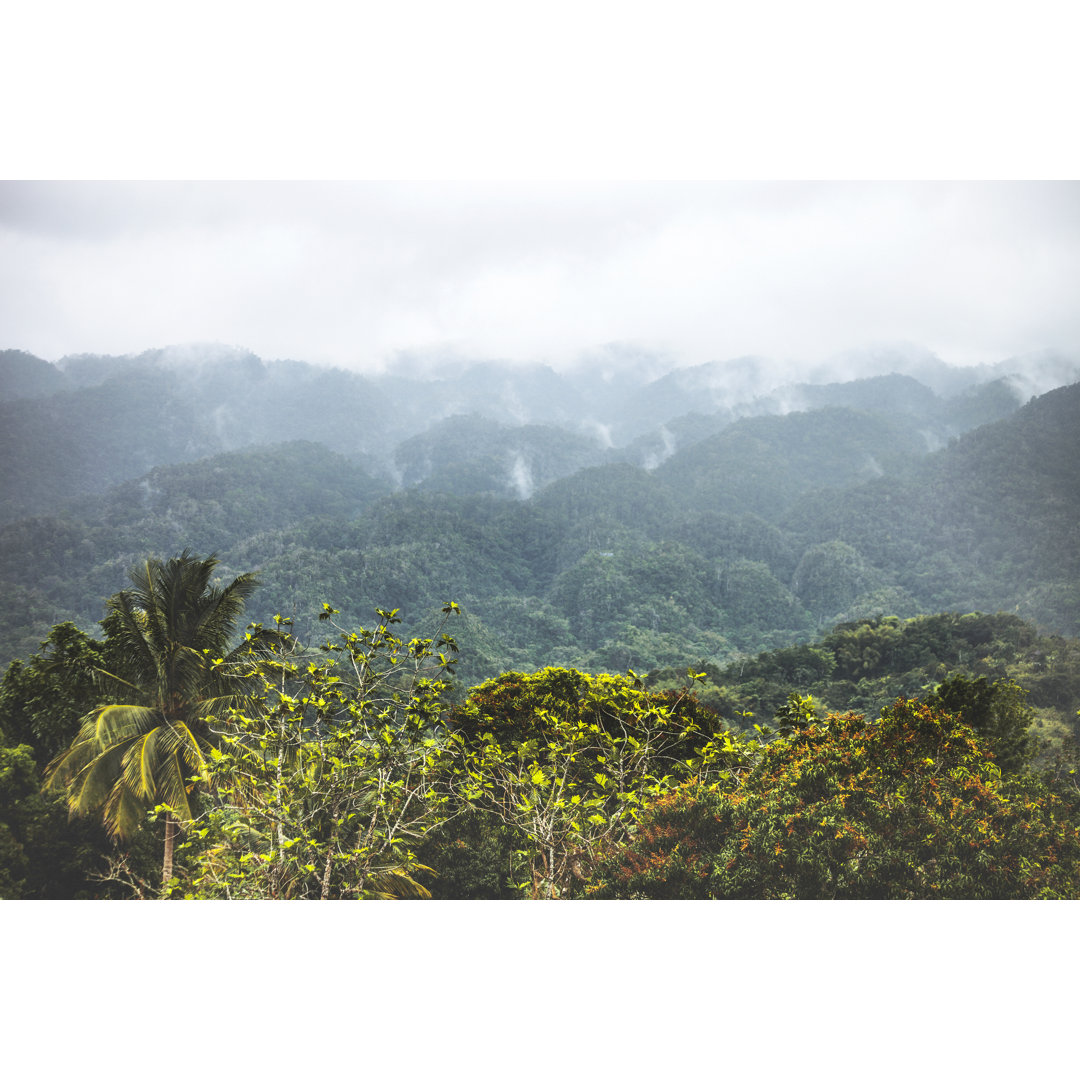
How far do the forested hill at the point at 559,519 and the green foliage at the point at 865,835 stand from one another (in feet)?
64.3

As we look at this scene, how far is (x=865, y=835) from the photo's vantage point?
483 cm

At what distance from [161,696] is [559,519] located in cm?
4606

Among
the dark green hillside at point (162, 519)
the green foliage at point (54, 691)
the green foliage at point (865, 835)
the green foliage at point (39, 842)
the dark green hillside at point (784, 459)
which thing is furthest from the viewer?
the dark green hillside at point (784, 459)

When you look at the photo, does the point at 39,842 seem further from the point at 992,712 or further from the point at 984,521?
the point at 984,521

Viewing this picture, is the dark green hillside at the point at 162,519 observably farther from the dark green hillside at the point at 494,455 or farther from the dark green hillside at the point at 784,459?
the dark green hillside at the point at 784,459

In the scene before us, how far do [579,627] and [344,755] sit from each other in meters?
33.1

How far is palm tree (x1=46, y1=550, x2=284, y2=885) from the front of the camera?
557 cm

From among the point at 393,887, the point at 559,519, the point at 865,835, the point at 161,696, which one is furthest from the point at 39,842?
the point at 559,519

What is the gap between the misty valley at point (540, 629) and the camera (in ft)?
16.8

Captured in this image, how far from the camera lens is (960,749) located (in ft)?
17.9

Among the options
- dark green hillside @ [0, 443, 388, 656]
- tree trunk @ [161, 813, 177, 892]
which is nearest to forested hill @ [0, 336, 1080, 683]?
dark green hillside @ [0, 443, 388, 656]

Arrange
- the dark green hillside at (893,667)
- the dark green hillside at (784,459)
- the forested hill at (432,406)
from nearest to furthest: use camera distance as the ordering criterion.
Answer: the dark green hillside at (893,667), the forested hill at (432,406), the dark green hillside at (784,459)

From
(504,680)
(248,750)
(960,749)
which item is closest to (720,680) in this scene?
(504,680)

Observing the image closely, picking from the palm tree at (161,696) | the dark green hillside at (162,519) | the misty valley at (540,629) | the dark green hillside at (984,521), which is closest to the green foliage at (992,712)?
the misty valley at (540,629)
